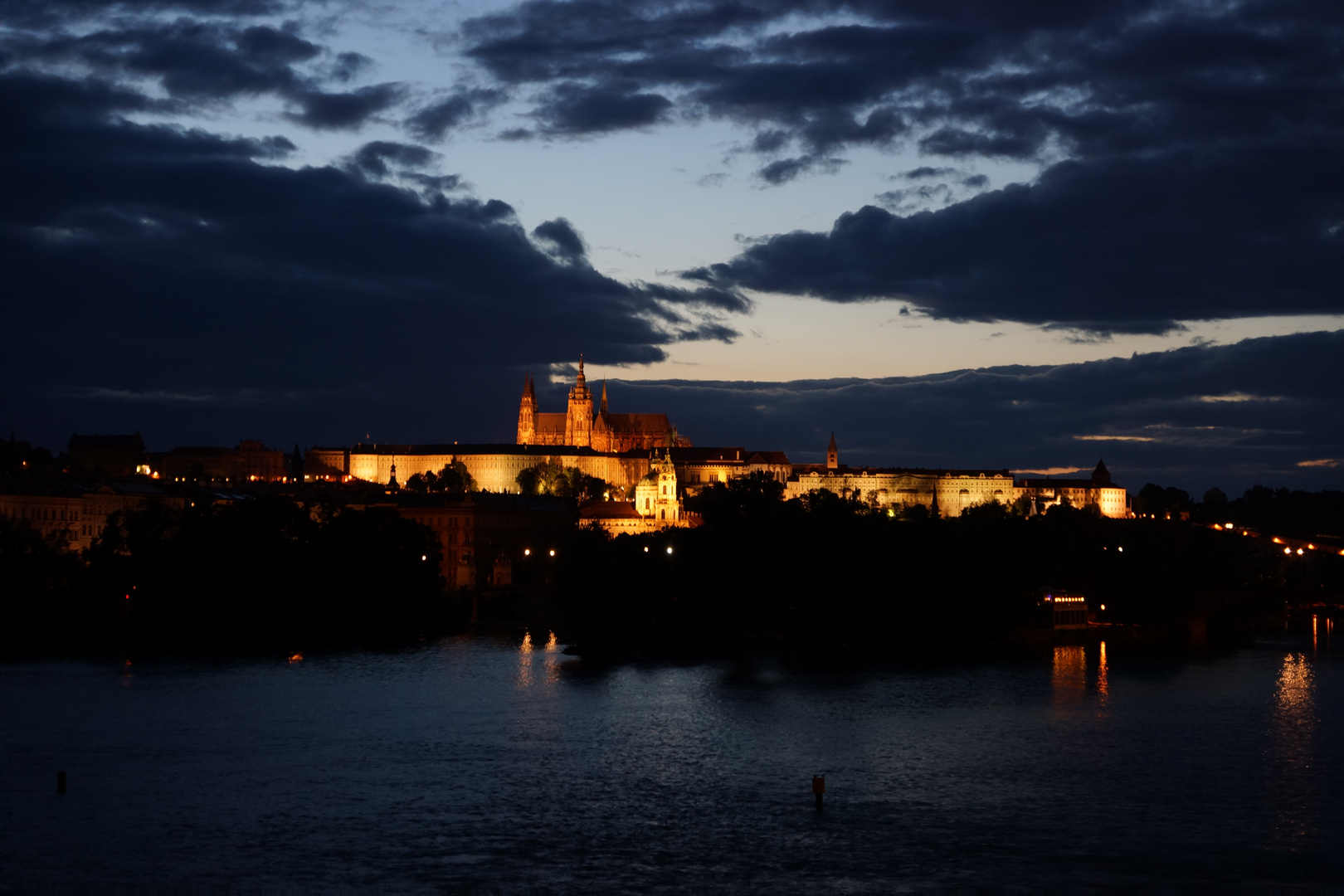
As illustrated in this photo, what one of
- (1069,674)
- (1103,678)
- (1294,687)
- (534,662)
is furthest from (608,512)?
(1294,687)

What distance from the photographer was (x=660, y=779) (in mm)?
40500

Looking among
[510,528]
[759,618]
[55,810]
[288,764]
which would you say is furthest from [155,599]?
[510,528]

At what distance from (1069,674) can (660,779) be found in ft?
94.0

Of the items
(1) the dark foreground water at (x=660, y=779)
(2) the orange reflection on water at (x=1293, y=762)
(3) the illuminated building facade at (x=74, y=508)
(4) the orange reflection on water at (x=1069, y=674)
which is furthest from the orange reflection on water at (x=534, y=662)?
(3) the illuminated building facade at (x=74, y=508)

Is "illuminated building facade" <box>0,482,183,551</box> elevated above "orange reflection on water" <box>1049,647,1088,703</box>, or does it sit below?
above

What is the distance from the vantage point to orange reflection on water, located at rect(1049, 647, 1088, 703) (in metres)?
57.5

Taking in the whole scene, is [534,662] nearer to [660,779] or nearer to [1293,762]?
[660,779]

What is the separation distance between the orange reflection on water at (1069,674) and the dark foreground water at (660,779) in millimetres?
349

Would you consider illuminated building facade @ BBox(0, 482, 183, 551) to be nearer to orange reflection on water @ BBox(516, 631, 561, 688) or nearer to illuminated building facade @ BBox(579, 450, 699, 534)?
illuminated building facade @ BBox(579, 450, 699, 534)

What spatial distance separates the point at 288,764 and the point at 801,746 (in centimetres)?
1403

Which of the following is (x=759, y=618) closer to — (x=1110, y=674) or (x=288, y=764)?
(x=1110, y=674)

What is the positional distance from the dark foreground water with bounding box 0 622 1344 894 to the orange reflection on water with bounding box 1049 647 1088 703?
35cm

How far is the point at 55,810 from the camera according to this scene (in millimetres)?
35875

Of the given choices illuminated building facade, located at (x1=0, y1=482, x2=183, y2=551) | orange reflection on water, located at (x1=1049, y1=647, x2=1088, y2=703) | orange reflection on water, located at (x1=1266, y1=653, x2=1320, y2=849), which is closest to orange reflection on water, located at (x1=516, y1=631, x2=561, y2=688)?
orange reflection on water, located at (x1=1049, y1=647, x2=1088, y2=703)
